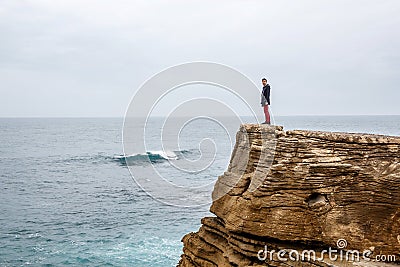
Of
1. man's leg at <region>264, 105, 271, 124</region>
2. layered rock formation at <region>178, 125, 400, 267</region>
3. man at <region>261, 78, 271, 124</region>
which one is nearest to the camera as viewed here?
layered rock formation at <region>178, 125, 400, 267</region>

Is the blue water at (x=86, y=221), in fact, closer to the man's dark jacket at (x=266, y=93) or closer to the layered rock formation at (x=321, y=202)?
the man's dark jacket at (x=266, y=93)

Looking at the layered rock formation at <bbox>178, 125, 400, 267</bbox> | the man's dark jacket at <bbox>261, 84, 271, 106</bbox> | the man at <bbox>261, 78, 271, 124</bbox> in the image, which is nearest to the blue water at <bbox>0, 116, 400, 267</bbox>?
the man at <bbox>261, 78, 271, 124</bbox>

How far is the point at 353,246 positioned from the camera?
12.3 metres

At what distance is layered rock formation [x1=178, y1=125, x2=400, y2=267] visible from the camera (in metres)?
12.2

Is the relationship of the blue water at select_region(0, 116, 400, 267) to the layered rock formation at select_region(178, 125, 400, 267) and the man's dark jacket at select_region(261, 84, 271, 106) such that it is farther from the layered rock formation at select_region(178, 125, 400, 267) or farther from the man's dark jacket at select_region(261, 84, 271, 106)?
the layered rock formation at select_region(178, 125, 400, 267)

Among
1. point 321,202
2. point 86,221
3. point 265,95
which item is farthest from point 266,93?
point 86,221

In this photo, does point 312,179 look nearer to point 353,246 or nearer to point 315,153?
point 315,153

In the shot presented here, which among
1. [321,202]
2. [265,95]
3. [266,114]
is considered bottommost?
[321,202]

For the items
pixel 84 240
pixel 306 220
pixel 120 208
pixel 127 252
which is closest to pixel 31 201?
pixel 120 208

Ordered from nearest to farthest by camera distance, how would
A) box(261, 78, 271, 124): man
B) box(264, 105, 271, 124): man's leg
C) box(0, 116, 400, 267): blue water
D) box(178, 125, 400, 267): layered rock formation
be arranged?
box(178, 125, 400, 267): layered rock formation, box(264, 105, 271, 124): man's leg, box(261, 78, 271, 124): man, box(0, 116, 400, 267): blue water

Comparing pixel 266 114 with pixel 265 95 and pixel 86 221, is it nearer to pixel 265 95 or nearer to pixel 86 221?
pixel 265 95

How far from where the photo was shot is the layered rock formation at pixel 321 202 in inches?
482

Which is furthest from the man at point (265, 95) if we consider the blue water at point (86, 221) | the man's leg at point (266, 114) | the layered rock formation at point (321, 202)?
the blue water at point (86, 221)

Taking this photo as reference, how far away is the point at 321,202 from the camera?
495 inches
